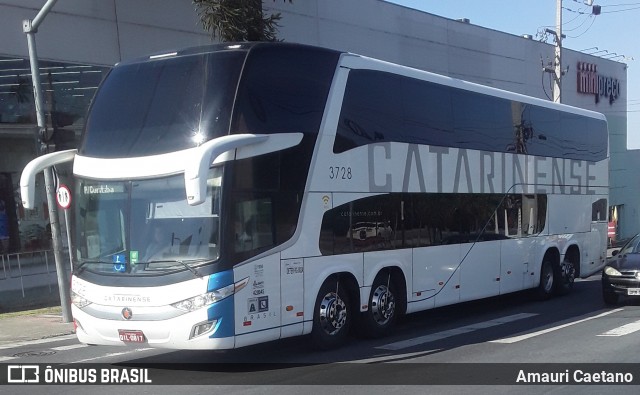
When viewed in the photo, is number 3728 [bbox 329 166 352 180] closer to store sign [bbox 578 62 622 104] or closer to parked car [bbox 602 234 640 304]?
parked car [bbox 602 234 640 304]

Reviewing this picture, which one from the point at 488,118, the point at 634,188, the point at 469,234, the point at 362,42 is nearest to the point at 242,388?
the point at 469,234

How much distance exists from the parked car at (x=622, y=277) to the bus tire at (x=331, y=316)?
7.48m

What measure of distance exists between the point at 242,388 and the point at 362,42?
1992cm

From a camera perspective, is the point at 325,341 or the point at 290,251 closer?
the point at 290,251

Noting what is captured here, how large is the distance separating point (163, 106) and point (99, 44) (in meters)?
10.9

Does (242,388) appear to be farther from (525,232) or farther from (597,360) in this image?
(525,232)

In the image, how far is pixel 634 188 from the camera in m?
46.7

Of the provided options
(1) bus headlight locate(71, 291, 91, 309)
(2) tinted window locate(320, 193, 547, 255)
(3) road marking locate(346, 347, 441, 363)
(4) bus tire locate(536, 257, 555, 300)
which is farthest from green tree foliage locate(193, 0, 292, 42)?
(3) road marking locate(346, 347, 441, 363)

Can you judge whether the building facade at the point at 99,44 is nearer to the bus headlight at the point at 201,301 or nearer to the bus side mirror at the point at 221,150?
the bus side mirror at the point at 221,150

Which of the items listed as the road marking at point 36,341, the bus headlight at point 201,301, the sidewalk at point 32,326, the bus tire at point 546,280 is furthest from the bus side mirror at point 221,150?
the bus tire at point 546,280

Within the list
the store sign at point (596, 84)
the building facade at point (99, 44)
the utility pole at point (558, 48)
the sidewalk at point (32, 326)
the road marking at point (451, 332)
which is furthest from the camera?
the store sign at point (596, 84)

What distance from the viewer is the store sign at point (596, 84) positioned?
4084 cm

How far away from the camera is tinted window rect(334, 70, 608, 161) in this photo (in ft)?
39.4

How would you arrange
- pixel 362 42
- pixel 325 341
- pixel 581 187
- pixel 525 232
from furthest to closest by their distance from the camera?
pixel 362 42, pixel 581 187, pixel 525 232, pixel 325 341
